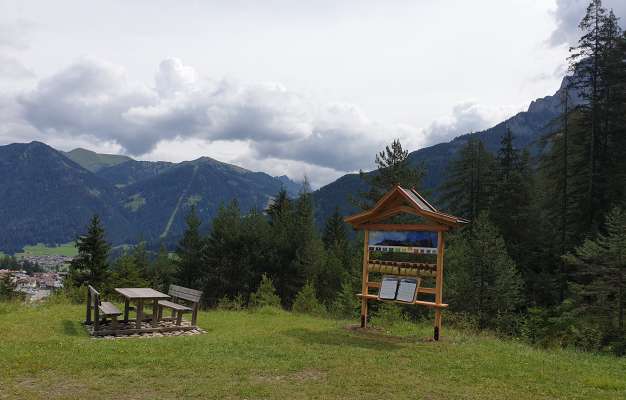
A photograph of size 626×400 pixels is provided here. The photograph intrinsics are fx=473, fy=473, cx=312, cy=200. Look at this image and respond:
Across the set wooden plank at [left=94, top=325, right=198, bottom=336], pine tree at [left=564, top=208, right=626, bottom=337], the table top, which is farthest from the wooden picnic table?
pine tree at [left=564, top=208, right=626, bottom=337]

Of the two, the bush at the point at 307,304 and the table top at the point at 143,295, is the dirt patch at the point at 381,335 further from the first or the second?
the bush at the point at 307,304

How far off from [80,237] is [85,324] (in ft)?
112

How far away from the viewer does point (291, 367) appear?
8.12 metres

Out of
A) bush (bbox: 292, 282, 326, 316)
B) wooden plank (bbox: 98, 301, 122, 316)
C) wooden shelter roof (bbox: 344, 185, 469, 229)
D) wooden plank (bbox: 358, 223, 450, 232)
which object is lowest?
bush (bbox: 292, 282, 326, 316)

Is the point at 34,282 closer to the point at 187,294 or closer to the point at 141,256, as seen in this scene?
the point at 141,256

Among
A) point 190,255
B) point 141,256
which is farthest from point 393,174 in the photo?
point 141,256

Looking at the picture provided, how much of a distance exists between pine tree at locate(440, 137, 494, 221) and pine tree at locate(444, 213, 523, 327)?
1380 cm

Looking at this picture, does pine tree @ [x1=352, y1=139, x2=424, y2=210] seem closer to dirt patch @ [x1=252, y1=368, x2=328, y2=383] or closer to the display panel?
the display panel

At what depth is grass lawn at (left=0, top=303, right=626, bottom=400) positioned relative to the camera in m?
6.72

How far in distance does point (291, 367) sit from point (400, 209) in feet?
17.9

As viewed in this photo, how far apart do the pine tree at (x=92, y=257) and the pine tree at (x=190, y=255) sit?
7.92 meters

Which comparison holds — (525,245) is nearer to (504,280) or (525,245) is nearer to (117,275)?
(504,280)

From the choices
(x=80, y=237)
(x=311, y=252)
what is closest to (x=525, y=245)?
(x=311, y=252)

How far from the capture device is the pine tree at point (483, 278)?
23.9 meters
